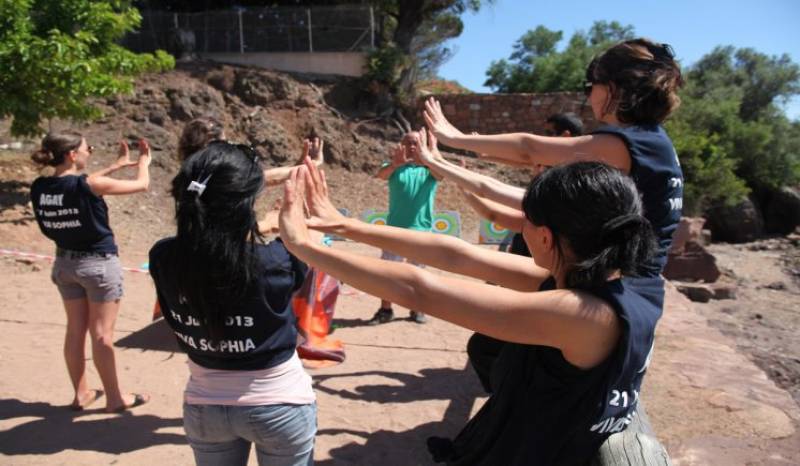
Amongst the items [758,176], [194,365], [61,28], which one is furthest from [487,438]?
[758,176]

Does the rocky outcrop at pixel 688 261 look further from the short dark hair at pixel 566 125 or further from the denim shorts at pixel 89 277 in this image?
the denim shorts at pixel 89 277

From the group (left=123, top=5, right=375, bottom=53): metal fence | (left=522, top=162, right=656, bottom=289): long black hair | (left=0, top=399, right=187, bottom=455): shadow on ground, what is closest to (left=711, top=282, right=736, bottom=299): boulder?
(left=0, top=399, right=187, bottom=455): shadow on ground

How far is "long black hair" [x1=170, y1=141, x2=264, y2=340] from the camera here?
180 centimetres

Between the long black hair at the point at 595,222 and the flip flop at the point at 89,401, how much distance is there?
3.60m

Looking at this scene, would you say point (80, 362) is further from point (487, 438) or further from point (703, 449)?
point (703, 449)

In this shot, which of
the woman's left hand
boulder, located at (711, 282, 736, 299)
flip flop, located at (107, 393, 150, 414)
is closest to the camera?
the woman's left hand

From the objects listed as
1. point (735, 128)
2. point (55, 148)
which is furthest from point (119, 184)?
point (735, 128)

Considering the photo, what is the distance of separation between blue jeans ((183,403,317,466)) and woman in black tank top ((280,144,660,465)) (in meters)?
0.62

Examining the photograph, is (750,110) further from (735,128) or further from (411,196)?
(411,196)

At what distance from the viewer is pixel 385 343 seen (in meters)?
5.36

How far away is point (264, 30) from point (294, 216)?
1945cm

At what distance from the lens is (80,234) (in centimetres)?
334

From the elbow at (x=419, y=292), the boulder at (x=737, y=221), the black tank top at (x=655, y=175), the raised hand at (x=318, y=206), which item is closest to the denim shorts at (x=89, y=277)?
the raised hand at (x=318, y=206)

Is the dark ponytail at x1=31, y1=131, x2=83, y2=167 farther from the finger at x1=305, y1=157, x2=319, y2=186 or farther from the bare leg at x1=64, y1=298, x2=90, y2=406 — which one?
the finger at x1=305, y1=157, x2=319, y2=186
